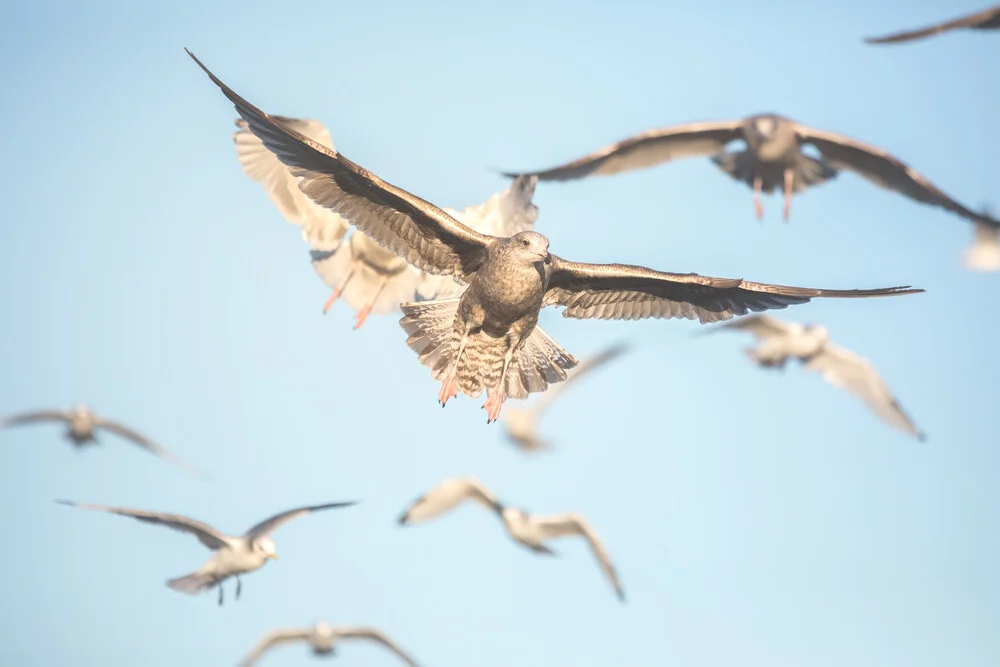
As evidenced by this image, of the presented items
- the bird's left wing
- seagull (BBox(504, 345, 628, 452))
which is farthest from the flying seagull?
seagull (BBox(504, 345, 628, 452))

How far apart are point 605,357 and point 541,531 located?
2679mm

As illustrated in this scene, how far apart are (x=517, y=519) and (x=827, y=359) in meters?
5.01

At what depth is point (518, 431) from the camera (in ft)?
78.3

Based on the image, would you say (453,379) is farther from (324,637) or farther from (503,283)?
(324,637)

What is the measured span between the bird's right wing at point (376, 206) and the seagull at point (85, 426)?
36.9 ft

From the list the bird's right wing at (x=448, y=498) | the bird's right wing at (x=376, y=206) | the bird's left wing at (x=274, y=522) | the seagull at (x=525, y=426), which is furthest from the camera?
the seagull at (x=525, y=426)

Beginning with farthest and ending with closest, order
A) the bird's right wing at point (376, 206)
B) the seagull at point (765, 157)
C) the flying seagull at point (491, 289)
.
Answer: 1. the seagull at point (765, 157)
2. the flying seagull at point (491, 289)
3. the bird's right wing at point (376, 206)

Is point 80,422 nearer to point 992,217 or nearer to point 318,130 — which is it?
point 318,130

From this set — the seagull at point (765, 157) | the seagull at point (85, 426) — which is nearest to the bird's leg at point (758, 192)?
the seagull at point (765, 157)

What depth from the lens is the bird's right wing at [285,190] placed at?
15.4 m

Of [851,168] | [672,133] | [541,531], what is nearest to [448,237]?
[672,133]

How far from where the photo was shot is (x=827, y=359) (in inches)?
794

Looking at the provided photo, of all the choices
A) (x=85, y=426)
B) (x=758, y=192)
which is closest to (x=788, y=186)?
(x=758, y=192)

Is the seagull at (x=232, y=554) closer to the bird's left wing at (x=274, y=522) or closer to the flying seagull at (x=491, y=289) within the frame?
the bird's left wing at (x=274, y=522)
